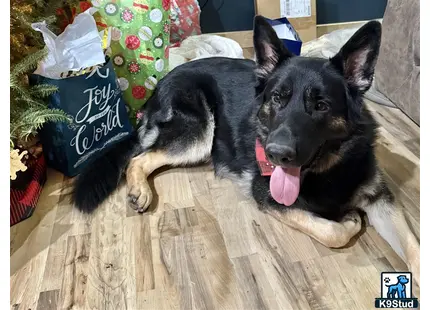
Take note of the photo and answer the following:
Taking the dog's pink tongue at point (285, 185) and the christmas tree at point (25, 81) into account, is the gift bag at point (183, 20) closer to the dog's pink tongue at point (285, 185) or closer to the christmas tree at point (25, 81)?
the christmas tree at point (25, 81)

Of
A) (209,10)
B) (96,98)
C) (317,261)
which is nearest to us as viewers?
(317,261)

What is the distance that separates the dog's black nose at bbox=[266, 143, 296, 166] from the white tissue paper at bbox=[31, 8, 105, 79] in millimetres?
1247

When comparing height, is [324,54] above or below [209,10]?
below

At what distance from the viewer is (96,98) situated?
8.13 ft

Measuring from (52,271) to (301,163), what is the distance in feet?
3.69

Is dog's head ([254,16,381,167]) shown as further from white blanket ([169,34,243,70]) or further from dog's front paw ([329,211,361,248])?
white blanket ([169,34,243,70])

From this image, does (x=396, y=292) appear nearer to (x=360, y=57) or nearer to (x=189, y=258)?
(x=189, y=258)

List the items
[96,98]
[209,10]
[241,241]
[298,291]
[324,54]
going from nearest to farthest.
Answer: [298,291]
[241,241]
[96,98]
[324,54]
[209,10]

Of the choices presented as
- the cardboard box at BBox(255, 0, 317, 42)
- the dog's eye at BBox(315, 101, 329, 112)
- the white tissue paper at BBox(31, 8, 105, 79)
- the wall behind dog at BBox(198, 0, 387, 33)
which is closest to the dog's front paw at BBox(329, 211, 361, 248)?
the dog's eye at BBox(315, 101, 329, 112)

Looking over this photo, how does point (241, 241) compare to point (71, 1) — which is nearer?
point (241, 241)

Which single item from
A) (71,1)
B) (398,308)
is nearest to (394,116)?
(398,308)

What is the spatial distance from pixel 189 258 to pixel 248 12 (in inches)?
122

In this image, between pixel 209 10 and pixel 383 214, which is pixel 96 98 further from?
pixel 209 10

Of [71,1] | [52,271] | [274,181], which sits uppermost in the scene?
[71,1]
